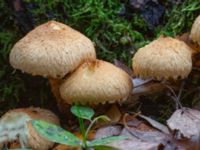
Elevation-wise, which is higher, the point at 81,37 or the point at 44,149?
the point at 81,37

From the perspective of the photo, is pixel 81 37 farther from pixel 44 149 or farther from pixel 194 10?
pixel 194 10

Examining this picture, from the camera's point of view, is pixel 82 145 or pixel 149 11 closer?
pixel 82 145

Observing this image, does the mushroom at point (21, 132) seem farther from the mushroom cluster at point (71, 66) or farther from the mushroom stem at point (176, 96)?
the mushroom stem at point (176, 96)

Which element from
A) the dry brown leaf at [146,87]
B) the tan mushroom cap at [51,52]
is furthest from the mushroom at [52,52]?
the dry brown leaf at [146,87]

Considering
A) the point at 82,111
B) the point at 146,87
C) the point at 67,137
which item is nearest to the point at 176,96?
the point at 146,87

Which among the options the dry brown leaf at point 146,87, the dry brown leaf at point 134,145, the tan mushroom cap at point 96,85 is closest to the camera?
the dry brown leaf at point 134,145

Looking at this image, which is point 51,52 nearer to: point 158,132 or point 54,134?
point 54,134

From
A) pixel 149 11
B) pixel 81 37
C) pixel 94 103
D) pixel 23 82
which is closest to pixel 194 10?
pixel 149 11
